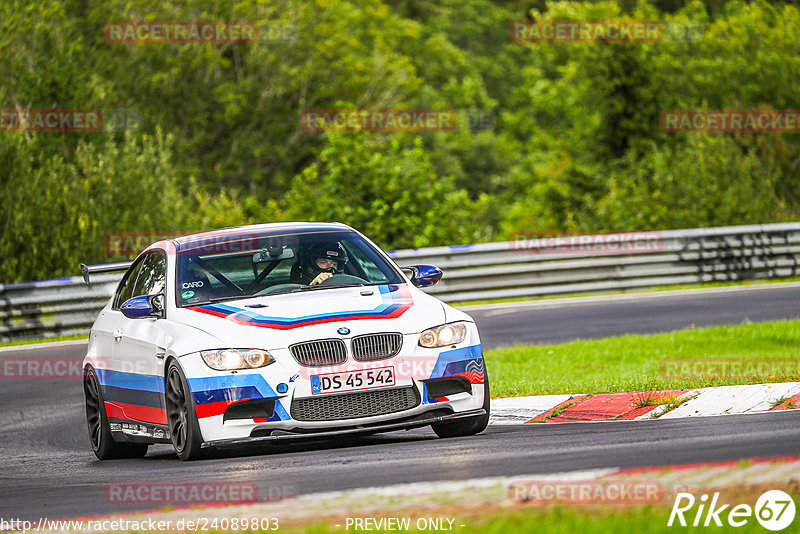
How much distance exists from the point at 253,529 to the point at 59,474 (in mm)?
3728

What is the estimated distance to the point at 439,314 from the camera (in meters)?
8.70

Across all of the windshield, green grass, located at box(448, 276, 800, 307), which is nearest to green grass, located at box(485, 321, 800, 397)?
the windshield

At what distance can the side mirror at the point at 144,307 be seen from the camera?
9.18 m

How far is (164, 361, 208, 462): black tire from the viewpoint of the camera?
830cm

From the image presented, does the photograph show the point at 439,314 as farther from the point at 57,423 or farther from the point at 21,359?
the point at 21,359

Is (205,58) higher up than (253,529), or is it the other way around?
(253,529)

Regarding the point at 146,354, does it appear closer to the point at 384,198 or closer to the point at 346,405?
the point at 346,405

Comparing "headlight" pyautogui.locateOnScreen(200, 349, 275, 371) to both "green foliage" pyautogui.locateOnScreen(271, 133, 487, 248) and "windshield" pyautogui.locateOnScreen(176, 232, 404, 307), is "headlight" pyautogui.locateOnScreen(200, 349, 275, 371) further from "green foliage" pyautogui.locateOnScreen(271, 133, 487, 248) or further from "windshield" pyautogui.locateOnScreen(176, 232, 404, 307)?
"green foliage" pyautogui.locateOnScreen(271, 133, 487, 248)

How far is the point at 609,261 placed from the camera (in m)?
22.8

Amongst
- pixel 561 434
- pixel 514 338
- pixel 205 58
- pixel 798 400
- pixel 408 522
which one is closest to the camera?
pixel 408 522

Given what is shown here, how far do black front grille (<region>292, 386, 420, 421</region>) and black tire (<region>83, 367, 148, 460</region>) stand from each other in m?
2.18

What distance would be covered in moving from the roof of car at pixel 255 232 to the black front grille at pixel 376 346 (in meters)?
1.76

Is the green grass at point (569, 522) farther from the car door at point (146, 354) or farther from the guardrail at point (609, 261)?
the guardrail at point (609, 261)

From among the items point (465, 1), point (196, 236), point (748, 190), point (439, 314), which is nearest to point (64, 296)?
point (196, 236)
